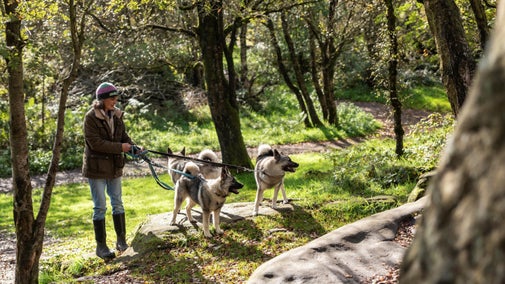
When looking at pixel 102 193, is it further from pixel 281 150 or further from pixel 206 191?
pixel 281 150

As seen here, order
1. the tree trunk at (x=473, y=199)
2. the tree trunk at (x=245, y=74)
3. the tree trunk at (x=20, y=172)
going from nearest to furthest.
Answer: the tree trunk at (x=473, y=199) < the tree trunk at (x=20, y=172) < the tree trunk at (x=245, y=74)

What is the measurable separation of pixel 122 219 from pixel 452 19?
18.3ft

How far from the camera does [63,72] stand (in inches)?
886

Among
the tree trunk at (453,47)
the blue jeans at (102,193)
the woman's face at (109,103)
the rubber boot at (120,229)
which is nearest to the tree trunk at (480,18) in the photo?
the tree trunk at (453,47)

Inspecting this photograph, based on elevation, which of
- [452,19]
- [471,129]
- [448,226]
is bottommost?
[448,226]

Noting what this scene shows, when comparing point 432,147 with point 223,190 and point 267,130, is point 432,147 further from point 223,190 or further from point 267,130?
point 267,130

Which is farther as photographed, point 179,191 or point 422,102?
point 422,102

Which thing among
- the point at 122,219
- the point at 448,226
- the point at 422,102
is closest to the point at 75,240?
the point at 122,219

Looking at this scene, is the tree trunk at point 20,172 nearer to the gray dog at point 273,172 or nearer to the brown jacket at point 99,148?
the brown jacket at point 99,148

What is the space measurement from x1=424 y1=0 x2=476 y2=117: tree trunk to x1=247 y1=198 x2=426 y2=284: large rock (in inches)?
73.1

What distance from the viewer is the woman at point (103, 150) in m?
7.92

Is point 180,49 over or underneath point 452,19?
over

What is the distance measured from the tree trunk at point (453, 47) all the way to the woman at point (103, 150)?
4.53m

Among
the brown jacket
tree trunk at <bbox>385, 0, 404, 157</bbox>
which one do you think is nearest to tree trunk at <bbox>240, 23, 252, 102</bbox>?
tree trunk at <bbox>385, 0, 404, 157</bbox>
